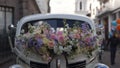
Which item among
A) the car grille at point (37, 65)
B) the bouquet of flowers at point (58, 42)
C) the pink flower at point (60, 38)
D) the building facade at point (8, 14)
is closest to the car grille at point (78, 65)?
the bouquet of flowers at point (58, 42)

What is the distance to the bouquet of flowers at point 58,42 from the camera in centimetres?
558

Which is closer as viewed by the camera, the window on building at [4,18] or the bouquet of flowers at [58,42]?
the bouquet of flowers at [58,42]

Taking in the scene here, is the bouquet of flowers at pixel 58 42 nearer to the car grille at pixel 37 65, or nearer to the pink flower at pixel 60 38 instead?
the pink flower at pixel 60 38

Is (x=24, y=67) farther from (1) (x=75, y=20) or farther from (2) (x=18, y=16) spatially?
(2) (x=18, y=16)

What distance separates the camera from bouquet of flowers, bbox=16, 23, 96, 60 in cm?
558

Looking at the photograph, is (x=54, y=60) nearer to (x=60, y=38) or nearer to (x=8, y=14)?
(x=60, y=38)

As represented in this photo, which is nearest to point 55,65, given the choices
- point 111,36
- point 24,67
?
point 24,67

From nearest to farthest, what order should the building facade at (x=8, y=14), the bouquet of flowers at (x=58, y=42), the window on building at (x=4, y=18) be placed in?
the bouquet of flowers at (x=58, y=42) → the building facade at (x=8, y=14) → the window on building at (x=4, y=18)

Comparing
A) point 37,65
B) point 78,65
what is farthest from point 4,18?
point 78,65

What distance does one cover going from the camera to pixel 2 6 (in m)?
21.1

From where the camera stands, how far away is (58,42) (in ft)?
18.3

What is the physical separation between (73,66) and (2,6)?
15.8 m

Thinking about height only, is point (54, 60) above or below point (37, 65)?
above

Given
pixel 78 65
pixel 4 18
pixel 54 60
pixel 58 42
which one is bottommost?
pixel 78 65
